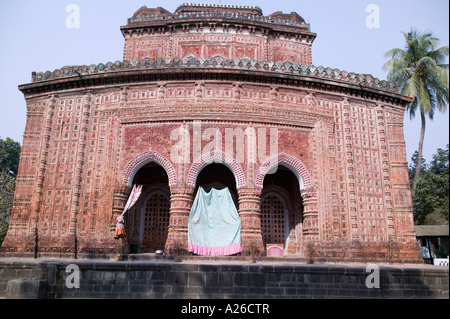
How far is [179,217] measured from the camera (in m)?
12.5

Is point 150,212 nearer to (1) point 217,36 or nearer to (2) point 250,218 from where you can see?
(2) point 250,218

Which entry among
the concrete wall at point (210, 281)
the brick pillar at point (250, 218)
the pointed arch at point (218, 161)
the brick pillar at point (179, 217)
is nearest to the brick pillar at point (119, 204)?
the brick pillar at point (179, 217)

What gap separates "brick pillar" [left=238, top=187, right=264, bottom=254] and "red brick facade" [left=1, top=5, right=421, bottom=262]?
5cm

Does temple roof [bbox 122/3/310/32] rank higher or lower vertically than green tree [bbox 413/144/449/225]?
higher

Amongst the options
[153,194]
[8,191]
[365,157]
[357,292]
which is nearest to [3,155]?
[8,191]

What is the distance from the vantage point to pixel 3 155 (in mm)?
36125

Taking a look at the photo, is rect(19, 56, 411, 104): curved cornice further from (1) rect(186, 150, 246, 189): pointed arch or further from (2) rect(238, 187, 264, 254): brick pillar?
(2) rect(238, 187, 264, 254): brick pillar

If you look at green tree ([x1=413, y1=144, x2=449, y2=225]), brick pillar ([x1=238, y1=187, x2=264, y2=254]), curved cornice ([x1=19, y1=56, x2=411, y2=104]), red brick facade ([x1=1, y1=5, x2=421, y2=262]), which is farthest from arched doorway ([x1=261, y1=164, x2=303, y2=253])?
green tree ([x1=413, y1=144, x2=449, y2=225])

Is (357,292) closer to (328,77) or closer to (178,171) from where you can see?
(178,171)

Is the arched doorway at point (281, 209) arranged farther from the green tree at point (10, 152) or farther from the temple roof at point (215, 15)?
the green tree at point (10, 152)

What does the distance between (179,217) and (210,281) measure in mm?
5484

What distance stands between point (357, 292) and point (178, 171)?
780 centimetres

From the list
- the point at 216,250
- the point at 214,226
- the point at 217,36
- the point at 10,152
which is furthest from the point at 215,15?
the point at 10,152

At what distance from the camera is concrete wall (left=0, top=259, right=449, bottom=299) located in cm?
725
